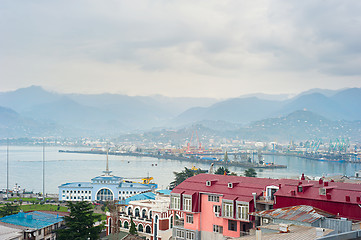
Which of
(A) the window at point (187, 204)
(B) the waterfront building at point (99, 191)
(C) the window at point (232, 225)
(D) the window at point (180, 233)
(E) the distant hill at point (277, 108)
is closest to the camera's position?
(C) the window at point (232, 225)

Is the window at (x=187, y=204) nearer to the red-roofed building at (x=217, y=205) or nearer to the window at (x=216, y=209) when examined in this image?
the red-roofed building at (x=217, y=205)

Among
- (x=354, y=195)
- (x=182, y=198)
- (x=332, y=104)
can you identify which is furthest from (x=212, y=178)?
(x=332, y=104)

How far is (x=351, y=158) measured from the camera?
59438 mm

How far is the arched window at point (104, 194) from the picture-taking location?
1784cm

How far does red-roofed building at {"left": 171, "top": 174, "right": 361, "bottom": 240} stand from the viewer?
17.8 ft

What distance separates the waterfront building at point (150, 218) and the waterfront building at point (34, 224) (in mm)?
1363

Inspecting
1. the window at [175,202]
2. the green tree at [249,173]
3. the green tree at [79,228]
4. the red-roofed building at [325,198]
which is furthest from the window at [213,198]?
the green tree at [249,173]

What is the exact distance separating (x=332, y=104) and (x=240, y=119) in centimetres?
3389

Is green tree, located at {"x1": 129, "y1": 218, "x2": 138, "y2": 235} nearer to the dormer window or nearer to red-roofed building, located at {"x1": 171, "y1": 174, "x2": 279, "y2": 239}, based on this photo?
red-roofed building, located at {"x1": 171, "y1": 174, "x2": 279, "y2": 239}

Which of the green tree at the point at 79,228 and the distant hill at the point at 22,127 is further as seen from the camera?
the distant hill at the point at 22,127

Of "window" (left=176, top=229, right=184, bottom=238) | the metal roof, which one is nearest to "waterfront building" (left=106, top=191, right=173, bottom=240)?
"window" (left=176, top=229, right=184, bottom=238)

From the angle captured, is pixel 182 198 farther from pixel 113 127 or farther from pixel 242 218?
pixel 113 127

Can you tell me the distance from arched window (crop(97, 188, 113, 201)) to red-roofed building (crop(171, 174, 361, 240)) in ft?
37.1

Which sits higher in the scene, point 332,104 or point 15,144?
point 332,104
